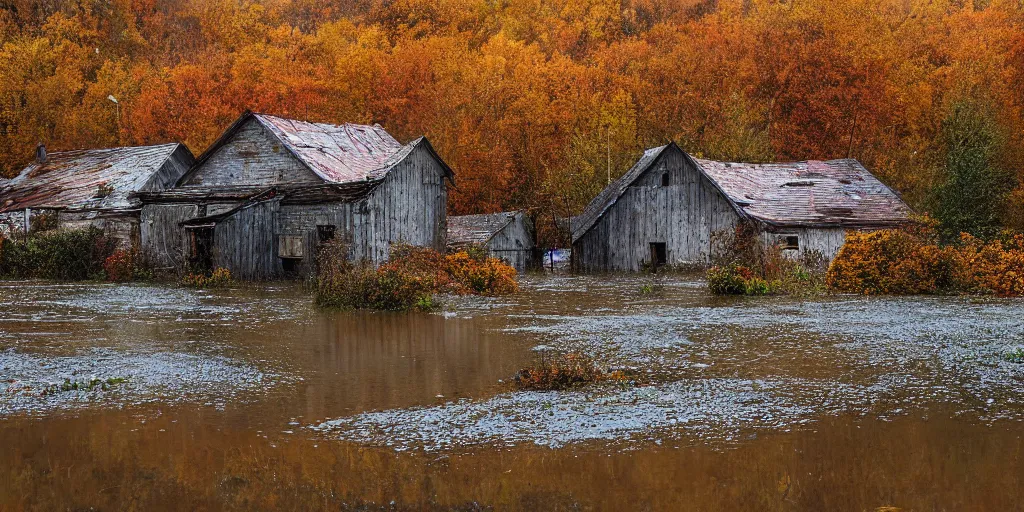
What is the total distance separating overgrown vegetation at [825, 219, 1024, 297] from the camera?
84.9 ft

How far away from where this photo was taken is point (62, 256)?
1479 inches

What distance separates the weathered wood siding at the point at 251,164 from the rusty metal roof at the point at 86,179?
20.6 ft

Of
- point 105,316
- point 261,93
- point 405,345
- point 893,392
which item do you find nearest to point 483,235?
point 261,93

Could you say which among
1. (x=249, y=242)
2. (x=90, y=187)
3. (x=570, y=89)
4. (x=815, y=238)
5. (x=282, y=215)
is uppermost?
(x=570, y=89)

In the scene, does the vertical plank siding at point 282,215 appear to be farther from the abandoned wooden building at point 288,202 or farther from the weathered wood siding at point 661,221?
the weathered wood siding at point 661,221

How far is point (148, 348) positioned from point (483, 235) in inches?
1334

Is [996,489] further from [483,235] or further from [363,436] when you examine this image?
[483,235]

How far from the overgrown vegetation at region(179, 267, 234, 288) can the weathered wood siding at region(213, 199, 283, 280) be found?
1.14 metres

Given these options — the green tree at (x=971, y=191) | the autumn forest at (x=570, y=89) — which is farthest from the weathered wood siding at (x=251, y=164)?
the green tree at (x=971, y=191)

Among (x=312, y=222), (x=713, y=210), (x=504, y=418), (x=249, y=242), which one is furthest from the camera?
(x=713, y=210)

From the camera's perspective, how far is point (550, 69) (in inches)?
2692

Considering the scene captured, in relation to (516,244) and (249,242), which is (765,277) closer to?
(249,242)

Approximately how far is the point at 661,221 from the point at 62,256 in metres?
25.1

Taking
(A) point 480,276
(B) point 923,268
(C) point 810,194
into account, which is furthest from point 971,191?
(A) point 480,276
